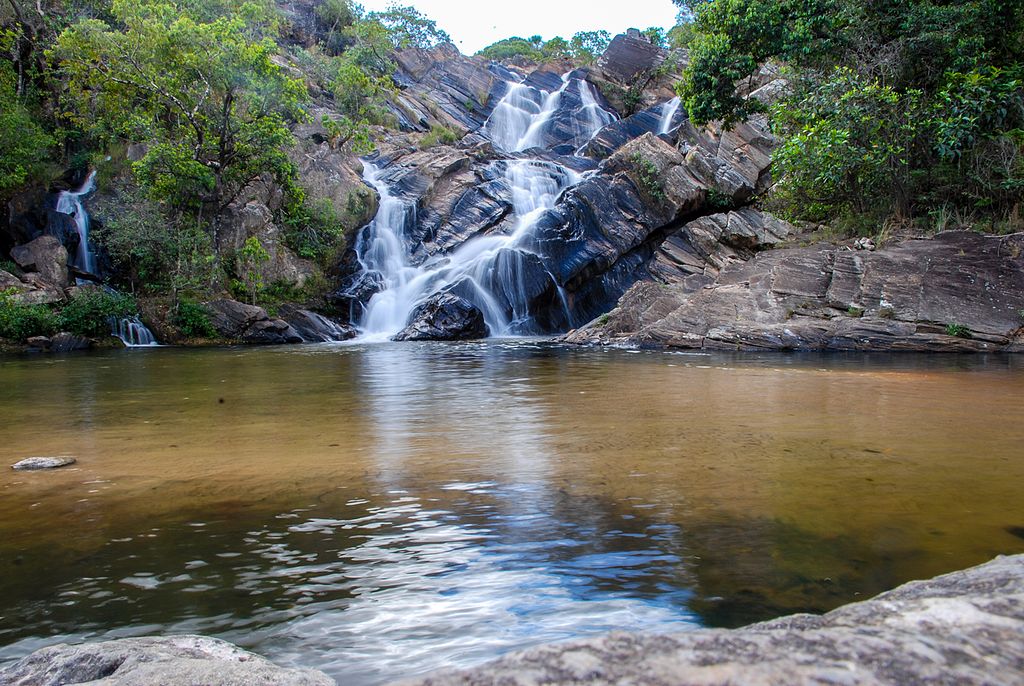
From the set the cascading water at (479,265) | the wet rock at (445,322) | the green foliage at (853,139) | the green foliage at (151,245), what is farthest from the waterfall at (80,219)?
the green foliage at (853,139)

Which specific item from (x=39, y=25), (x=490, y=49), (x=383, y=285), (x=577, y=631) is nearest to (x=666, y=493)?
Answer: (x=577, y=631)

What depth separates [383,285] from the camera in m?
24.7

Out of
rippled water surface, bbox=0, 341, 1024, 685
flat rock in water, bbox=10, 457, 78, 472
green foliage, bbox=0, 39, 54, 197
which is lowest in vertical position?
rippled water surface, bbox=0, 341, 1024, 685

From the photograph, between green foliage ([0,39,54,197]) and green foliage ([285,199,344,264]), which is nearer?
green foliage ([0,39,54,197])

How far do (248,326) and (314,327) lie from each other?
78.4 inches

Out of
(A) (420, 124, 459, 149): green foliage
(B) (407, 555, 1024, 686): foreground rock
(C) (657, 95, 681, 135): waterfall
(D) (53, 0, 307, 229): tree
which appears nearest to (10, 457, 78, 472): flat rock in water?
(B) (407, 555, 1024, 686): foreground rock

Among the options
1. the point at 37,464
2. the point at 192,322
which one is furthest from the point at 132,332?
the point at 37,464

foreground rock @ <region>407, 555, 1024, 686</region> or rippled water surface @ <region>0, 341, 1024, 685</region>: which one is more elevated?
foreground rock @ <region>407, 555, 1024, 686</region>

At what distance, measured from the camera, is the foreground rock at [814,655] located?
1.18 m

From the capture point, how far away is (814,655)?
1.25 meters

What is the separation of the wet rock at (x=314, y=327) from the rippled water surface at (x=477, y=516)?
46.3 feet

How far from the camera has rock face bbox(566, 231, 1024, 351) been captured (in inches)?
531

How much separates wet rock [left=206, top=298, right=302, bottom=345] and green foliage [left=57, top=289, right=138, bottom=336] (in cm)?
240

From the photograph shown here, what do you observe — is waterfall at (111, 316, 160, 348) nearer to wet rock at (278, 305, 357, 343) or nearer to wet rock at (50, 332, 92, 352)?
wet rock at (50, 332, 92, 352)
